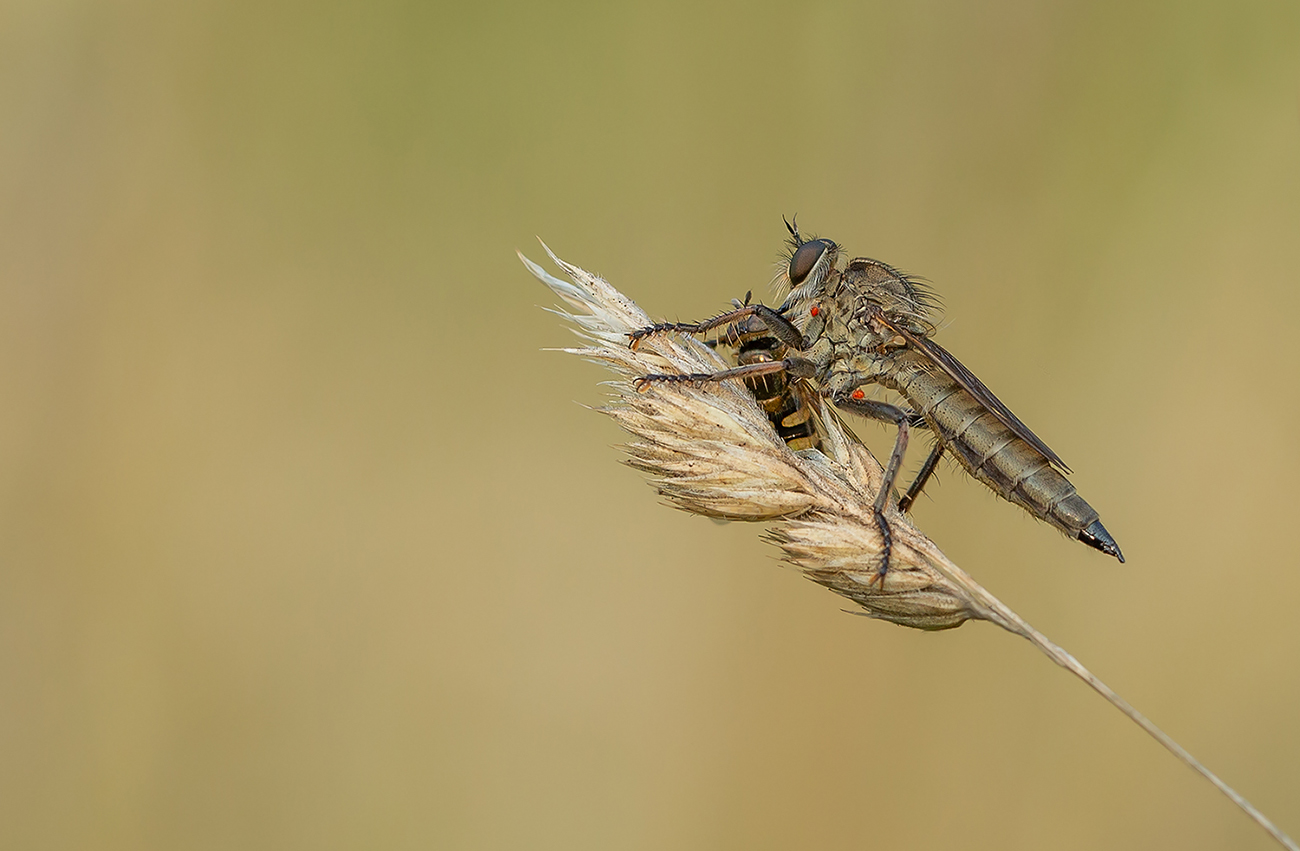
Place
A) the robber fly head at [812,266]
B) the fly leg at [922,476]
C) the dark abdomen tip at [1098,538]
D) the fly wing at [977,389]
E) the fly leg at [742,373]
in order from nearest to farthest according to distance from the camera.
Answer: the fly leg at [742,373] → the dark abdomen tip at [1098,538] → the fly wing at [977,389] → the fly leg at [922,476] → the robber fly head at [812,266]

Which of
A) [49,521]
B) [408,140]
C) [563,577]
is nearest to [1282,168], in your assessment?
[563,577]

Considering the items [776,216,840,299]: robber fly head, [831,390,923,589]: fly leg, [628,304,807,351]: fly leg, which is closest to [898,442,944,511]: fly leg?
[831,390,923,589]: fly leg

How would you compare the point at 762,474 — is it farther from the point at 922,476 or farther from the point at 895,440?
the point at 922,476

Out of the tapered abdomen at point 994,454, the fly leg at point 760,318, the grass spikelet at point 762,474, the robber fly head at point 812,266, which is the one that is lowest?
the grass spikelet at point 762,474

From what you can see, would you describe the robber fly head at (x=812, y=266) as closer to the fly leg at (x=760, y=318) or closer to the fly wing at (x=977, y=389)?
the fly leg at (x=760, y=318)

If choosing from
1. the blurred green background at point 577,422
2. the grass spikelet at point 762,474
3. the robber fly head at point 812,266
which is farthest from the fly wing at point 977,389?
the blurred green background at point 577,422

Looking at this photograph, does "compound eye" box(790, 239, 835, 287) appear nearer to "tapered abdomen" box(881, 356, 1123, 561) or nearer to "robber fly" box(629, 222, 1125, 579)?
"robber fly" box(629, 222, 1125, 579)

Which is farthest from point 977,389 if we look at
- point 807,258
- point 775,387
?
point 807,258
